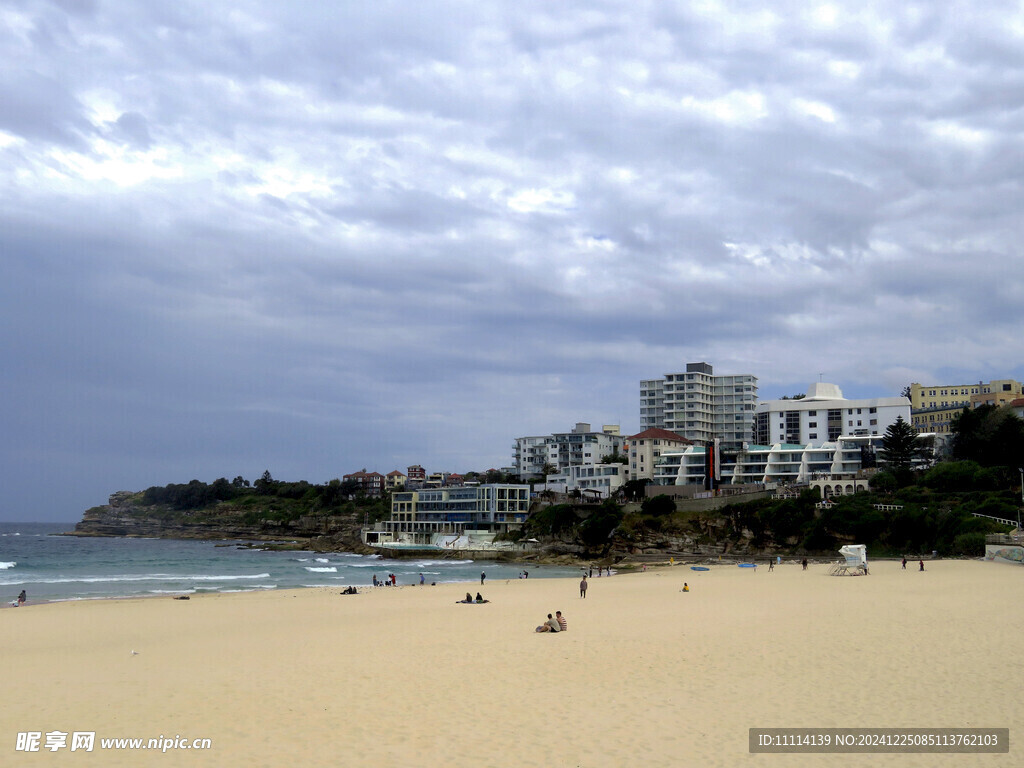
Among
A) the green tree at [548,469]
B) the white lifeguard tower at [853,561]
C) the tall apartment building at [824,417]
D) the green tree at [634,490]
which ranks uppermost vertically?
the tall apartment building at [824,417]

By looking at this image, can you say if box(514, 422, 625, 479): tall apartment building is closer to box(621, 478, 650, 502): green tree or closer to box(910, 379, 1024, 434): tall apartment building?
box(621, 478, 650, 502): green tree

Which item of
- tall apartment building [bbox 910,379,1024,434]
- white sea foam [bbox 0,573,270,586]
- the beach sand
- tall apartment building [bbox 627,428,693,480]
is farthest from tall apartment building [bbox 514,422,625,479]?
the beach sand

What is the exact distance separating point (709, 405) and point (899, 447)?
51.1 meters

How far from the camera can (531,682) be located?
1477cm

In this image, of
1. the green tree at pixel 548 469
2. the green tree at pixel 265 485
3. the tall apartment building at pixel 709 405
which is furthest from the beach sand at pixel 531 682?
the green tree at pixel 265 485

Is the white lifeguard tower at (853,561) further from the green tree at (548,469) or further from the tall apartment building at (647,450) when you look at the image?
the green tree at (548,469)

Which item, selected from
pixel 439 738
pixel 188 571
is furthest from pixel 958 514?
pixel 188 571

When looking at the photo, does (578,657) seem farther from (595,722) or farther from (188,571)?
(188,571)

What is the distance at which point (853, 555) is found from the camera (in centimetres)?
4150

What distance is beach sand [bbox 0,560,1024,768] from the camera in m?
10.7

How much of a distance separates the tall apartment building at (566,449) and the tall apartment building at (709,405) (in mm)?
10401

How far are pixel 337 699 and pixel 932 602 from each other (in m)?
20.5

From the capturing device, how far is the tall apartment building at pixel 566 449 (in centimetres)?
13300

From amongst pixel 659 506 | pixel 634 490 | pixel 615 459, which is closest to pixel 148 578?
pixel 659 506
